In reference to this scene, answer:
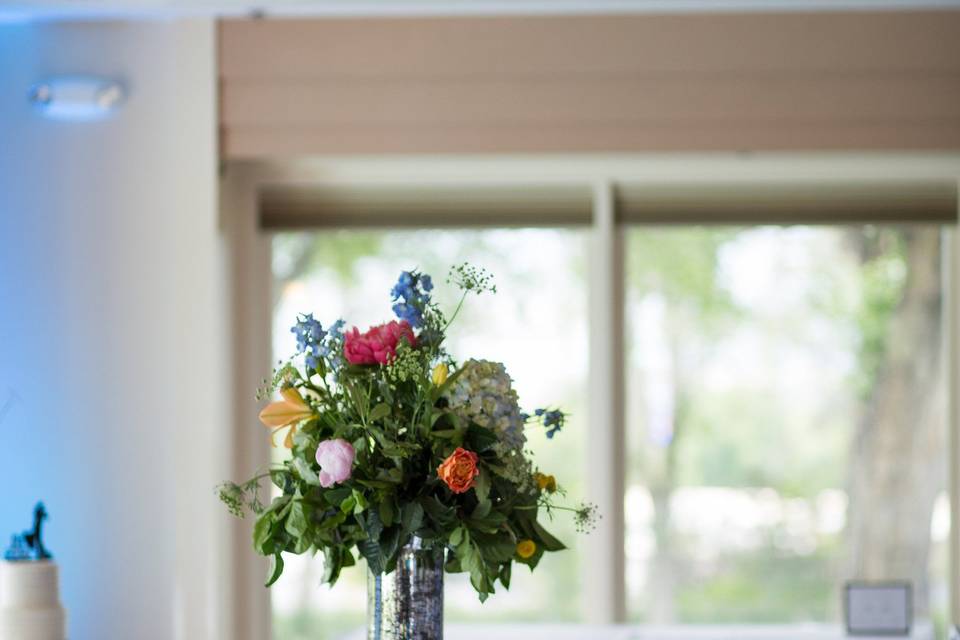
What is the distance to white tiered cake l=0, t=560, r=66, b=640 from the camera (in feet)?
8.29

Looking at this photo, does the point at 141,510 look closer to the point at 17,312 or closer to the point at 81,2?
the point at 17,312

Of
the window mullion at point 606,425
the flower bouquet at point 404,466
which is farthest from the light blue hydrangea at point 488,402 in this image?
the window mullion at point 606,425

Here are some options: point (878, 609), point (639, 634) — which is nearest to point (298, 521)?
point (639, 634)

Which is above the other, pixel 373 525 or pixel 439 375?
pixel 439 375

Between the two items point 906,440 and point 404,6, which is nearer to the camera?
point 404,6

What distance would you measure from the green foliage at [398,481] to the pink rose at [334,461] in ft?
0.12

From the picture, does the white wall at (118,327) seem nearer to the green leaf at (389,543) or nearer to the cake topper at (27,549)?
the cake topper at (27,549)

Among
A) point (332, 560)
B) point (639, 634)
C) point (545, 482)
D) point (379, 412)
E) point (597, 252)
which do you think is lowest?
point (639, 634)

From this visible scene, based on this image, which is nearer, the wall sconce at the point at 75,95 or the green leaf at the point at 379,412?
the green leaf at the point at 379,412

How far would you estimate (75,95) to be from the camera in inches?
121

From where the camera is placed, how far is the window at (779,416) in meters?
3.39

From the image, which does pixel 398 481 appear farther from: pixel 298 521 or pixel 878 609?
pixel 878 609

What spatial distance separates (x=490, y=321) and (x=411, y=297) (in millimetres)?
1684

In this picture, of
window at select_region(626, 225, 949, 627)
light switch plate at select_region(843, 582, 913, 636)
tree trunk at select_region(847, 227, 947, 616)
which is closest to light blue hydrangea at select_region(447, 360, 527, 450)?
light switch plate at select_region(843, 582, 913, 636)
